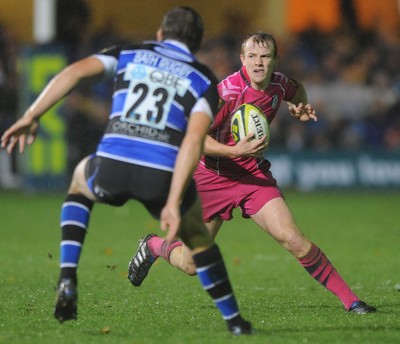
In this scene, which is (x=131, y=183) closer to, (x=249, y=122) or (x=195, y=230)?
(x=195, y=230)

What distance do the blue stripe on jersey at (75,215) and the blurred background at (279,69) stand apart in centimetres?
1265

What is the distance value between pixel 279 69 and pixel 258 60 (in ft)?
44.5

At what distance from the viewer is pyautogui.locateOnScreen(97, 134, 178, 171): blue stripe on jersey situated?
6.22m

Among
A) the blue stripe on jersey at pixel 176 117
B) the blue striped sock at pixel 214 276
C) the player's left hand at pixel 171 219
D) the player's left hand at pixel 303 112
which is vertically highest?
the blue stripe on jersey at pixel 176 117

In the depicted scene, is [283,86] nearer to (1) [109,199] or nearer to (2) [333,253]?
(1) [109,199]

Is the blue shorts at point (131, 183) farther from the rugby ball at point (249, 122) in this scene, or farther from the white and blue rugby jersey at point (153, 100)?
the rugby ball at point (249, 122)

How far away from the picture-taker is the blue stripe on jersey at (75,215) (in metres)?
6.45

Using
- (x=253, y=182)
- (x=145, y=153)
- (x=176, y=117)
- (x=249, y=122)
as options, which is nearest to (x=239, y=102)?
(x=249, y=122)

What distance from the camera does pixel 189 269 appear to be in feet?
27.6

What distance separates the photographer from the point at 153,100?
6203mm

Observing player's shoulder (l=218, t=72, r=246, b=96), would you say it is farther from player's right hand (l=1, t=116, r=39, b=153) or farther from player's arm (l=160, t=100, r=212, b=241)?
player's right hand (l=1, t=116, r=39, b=153)

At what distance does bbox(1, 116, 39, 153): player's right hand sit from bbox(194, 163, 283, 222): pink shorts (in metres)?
2.44

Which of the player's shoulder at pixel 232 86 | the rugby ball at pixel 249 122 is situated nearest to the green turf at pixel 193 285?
the rugby ball at pixel 249 122

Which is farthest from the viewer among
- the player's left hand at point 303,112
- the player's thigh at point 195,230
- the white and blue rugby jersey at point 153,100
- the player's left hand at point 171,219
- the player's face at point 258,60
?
the player's left hand at point 303,112
